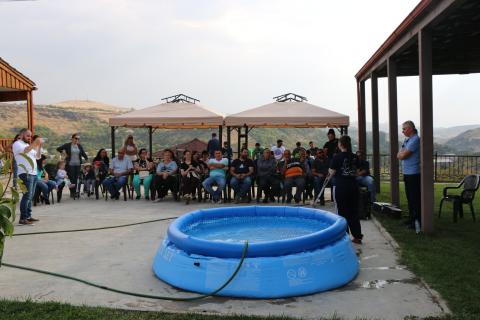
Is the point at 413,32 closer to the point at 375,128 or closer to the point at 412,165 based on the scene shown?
the point at 412,165

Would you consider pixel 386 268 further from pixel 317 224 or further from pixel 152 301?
pixel 152 301

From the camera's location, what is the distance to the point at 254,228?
796 cm

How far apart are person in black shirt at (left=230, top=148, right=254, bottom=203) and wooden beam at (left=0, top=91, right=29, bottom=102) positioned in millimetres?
10426

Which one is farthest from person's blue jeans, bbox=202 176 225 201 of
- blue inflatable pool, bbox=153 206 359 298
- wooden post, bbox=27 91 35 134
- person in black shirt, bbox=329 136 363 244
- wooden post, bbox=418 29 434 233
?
wooden post, bbox=27 91 35 134

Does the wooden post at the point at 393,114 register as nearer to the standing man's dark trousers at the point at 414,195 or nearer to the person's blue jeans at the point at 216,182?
the standing man's dark trousers at the point at 414,195

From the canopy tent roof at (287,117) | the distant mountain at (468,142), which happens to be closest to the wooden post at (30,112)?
the canopy tent roof at (287,117)

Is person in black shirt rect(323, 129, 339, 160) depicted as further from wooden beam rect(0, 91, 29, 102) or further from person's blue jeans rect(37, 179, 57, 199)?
wooden beam rect(0, 91, 29, 102)

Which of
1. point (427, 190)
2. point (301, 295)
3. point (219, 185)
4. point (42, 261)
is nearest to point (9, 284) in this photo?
point (42, 261)

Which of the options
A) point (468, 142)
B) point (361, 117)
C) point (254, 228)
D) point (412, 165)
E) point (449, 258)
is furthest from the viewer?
point (468, 142)

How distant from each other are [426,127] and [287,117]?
5.14 metres

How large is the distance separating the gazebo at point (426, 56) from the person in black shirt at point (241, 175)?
3.38 metres

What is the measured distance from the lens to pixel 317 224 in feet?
23.9

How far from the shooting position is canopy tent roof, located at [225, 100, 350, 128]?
12.2 meters

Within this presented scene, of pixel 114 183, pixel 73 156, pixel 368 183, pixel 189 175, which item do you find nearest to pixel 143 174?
pixel 114 183
